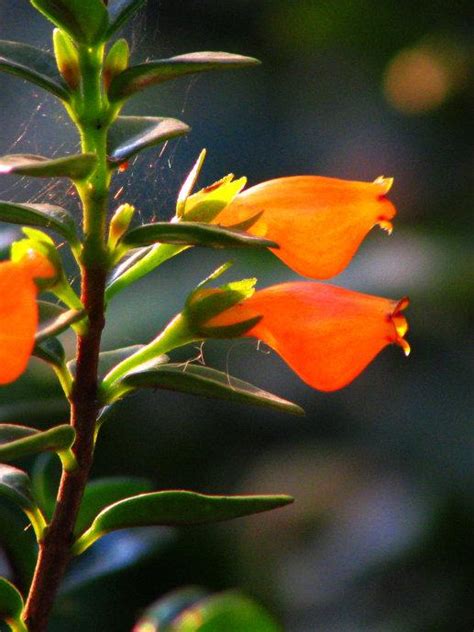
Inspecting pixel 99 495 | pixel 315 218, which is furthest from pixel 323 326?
pixel 99 495

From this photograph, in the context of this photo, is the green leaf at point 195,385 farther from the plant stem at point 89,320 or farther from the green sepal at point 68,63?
the green sepal at point 68,63

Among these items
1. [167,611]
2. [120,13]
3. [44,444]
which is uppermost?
[120,13]

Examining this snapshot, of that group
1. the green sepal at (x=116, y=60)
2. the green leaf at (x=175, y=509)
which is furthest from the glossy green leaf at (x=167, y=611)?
the green sepal at (x=116, y=60)

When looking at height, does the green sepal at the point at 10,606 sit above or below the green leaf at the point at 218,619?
above

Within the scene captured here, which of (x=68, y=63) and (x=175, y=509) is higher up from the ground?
(x=68, y=63)

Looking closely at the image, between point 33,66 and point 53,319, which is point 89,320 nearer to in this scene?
point 53,319

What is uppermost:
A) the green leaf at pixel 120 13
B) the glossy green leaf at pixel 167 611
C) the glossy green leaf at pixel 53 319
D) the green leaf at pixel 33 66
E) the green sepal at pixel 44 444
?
the green leaf at pixel 120 13

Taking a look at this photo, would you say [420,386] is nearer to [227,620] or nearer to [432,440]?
[432,440]
